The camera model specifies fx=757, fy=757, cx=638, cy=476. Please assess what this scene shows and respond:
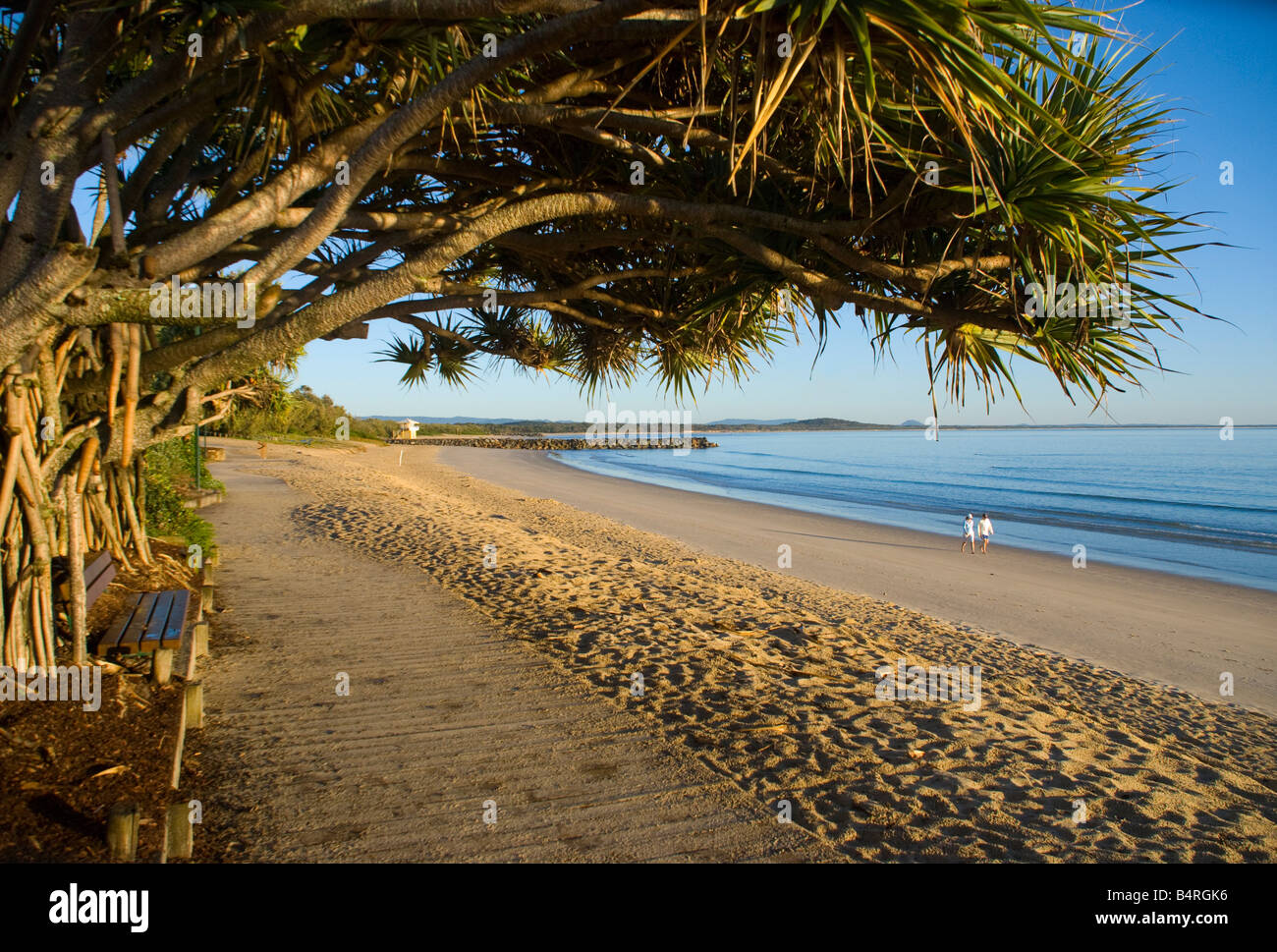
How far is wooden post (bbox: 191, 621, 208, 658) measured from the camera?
5219mm

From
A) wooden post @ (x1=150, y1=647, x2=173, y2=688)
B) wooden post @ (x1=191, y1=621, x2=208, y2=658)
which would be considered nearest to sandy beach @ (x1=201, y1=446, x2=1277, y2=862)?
wooden post @ (x1=150, y1=647, x2=173, y2=688)

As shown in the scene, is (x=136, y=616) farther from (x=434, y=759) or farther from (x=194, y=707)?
(x=434, y=759)

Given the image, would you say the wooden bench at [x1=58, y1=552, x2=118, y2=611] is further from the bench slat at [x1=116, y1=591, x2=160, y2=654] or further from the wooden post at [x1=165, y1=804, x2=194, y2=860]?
the wooden post at [x1=165, y1=804, x2=194, y2=860]

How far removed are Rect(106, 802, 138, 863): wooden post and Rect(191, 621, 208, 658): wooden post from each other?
261cm

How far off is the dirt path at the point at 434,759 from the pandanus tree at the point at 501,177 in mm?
1335

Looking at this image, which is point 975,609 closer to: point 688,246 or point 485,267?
point 688,246

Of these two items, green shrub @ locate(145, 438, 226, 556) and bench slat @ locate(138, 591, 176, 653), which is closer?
bench slat @ locate(138, 591, 176, 653)

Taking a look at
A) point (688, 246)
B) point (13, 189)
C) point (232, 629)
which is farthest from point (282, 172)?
point (232, 629)

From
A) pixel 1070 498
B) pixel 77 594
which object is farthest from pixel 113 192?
pixel 1070 498

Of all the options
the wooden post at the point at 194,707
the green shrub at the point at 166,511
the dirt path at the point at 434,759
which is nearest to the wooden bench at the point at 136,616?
the dirt path at the point at 434,759

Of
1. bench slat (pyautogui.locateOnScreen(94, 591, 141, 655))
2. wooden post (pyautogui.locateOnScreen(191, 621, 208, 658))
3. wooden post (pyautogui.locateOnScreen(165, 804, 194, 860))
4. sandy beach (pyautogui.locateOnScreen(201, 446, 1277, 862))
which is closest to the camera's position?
wooden post (pyautogui.locateOnScreen(165, 804, 194, 860))

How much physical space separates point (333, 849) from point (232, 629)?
3674 mm
